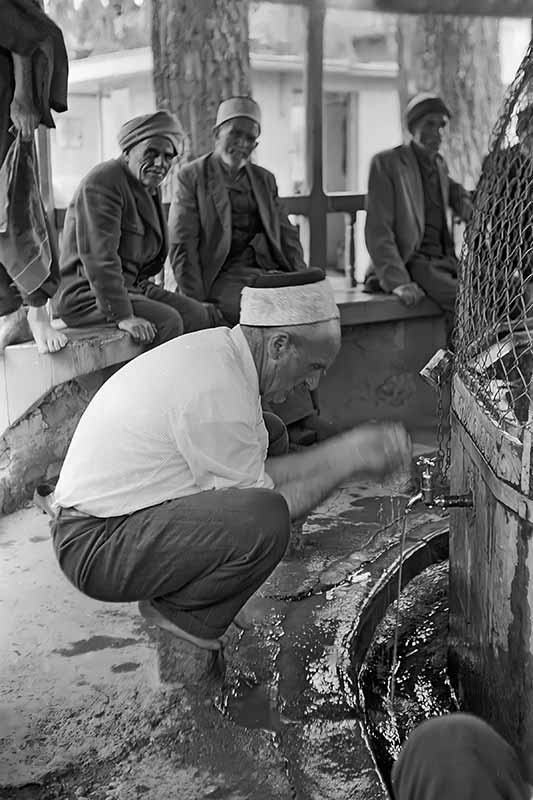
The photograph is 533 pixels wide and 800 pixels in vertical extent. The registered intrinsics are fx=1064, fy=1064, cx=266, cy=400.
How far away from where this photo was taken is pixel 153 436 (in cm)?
325

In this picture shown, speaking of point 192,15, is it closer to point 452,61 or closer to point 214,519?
point 452,61

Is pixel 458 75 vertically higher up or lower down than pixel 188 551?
higher up

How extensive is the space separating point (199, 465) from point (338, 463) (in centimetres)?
48

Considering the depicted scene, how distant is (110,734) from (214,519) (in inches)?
27.7

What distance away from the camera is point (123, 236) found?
→ 20.9ft

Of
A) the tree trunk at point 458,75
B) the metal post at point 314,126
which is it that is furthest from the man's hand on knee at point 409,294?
the tree trunk at point 458,75

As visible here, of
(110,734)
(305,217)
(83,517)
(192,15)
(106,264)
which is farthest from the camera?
(305,217)

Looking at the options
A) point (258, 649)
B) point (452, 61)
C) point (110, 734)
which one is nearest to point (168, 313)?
point (258, 649)

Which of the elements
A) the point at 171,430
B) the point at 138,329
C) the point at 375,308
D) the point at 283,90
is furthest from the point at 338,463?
the point at 283,90

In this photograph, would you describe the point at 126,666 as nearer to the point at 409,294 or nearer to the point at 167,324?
the point at 167,324

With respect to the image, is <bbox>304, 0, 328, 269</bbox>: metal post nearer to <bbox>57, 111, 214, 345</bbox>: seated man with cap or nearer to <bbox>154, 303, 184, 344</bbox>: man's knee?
<bbox>57, 111, 214, 345</bbox>: seated man with cap

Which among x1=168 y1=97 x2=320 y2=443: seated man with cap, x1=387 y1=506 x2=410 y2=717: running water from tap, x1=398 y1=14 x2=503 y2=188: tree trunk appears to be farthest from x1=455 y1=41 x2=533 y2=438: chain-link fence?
x1=398 y1=14 x2=503 y2=188: tree trunk

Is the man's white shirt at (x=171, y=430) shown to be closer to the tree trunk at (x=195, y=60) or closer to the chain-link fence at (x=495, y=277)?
the chain-link fence at (x=495, y=277)

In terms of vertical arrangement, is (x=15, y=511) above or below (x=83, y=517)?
below
